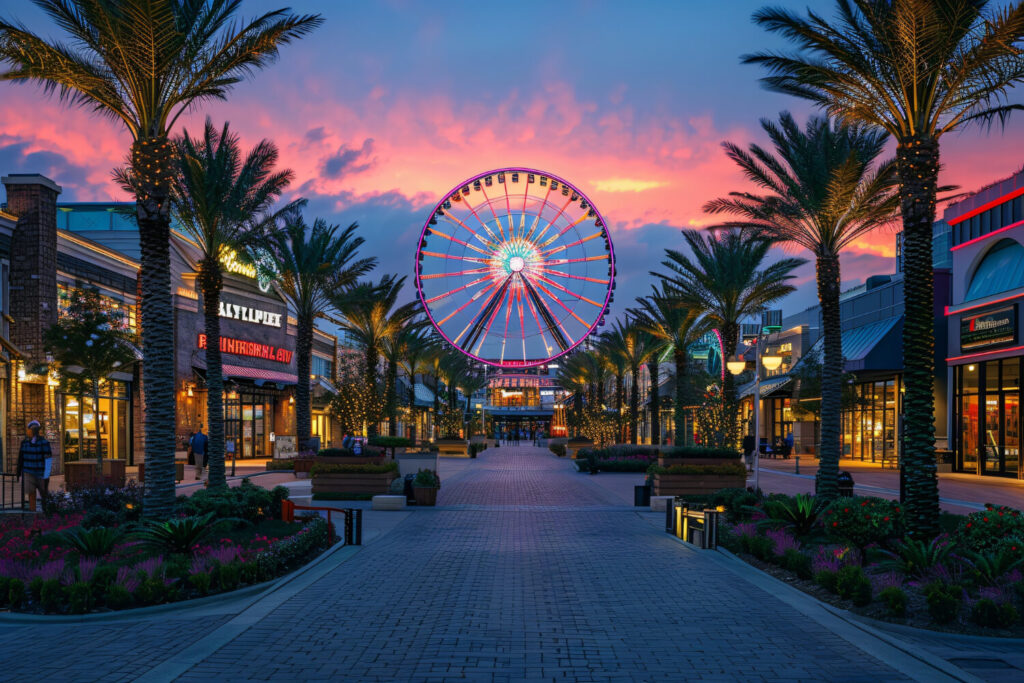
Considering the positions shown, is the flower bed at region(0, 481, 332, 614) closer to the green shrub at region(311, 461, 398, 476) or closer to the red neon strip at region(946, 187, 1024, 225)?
the green shrub at region(311, 461, 398, 476)

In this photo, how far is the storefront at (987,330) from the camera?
113 ft

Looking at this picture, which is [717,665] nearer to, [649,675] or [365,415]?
[649,675]

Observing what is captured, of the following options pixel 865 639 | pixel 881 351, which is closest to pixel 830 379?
pixel 865 639

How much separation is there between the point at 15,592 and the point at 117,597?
46.4 inches

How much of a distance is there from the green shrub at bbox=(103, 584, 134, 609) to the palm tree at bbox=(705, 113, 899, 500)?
14.0 metres

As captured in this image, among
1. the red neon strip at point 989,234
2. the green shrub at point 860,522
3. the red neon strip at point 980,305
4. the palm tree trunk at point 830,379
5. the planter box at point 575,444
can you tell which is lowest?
the planter box at point 575,444

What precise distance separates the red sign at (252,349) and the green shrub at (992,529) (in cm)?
4035

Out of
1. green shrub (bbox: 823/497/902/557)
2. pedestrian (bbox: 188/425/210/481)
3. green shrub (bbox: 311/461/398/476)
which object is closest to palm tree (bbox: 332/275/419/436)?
pedestrian (bbox: 188/425/210/481)

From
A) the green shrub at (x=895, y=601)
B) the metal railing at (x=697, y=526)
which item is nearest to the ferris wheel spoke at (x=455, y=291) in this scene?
the metal railing at (x=697, y=526)

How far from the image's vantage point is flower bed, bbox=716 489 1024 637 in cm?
902

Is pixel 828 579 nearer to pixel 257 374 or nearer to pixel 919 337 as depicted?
pixel 919 337

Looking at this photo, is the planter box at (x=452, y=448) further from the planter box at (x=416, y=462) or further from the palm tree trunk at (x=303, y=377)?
the planter box at (x=416, y=462)

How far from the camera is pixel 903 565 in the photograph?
35.7 ft

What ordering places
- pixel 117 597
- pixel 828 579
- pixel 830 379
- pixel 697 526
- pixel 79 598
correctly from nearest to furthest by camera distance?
pixel 79 598 < pixel 117 597 < pixel 828 579 < pixel 697 526 < pixel 830 379
